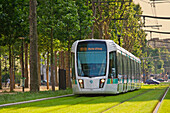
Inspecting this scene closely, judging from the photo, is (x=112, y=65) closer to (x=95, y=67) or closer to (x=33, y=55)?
(x=95, y=67)

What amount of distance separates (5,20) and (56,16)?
4.61m

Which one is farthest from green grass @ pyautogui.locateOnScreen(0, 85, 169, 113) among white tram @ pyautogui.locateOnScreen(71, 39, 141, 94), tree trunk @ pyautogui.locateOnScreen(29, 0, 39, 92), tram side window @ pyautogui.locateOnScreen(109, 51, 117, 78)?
tree trunk @ pyautogui.locateOnScreen(29, 0, 39, 92)

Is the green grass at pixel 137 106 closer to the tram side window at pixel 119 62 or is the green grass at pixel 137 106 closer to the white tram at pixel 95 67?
the white tram at pixel 95 67

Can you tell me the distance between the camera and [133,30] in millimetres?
72812

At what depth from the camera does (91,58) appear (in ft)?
82.7

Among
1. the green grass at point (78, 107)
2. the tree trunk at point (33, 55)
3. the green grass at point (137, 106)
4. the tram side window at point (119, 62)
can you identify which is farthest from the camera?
the tree trunk at point (33, 55)

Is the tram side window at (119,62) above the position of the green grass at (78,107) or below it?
above

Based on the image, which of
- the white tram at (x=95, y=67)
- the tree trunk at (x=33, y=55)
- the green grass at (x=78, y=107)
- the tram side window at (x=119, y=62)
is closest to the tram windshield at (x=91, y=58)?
the white tram at (x=95, y=67)

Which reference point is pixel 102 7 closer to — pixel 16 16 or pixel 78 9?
pixel 78 9

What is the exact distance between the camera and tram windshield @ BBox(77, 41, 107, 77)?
24.9 m

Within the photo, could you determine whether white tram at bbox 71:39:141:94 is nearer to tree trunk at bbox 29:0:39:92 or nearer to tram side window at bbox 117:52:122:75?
tram side window at bbox 117:52:122:75

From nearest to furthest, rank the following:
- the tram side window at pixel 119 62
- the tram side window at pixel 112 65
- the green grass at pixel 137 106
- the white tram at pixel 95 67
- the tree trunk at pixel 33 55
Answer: the green grass at pixel 137 106 < the white tram at pixel 95 67 < the tram side window at pixel 112 65 < the tram side window at pixel 119 62 < the tree trunk at pixel 33 55

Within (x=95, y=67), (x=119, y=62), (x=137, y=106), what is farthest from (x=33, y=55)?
(x=137, y=106)

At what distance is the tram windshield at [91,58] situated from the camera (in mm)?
24938
